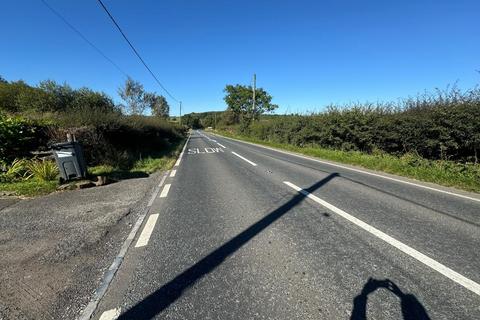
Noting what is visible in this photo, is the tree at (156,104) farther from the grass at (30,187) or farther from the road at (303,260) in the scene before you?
the road at (303,260)

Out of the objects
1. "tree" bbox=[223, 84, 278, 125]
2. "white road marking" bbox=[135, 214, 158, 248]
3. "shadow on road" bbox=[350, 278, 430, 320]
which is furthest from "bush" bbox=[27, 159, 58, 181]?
"tree" bbox=[223, 84, 278, 125]

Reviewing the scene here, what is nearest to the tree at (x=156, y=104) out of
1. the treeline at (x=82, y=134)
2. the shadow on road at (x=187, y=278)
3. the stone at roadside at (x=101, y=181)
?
the treeline at (x=82, y=134)

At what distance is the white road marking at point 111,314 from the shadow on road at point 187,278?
0.19 ft

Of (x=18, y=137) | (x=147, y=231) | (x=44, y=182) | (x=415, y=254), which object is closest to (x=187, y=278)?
(x=147, y=231)

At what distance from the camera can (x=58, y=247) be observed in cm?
393

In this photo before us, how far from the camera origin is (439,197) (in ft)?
20.8

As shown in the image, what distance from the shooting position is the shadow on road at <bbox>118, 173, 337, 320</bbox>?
2.55 metres

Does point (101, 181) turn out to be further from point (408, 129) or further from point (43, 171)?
point (408, 129)

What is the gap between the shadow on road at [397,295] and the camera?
2395 mm

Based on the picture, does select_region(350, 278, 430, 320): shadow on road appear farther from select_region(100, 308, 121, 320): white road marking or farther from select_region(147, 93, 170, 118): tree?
select_region(147, 93, 170, 118): tree

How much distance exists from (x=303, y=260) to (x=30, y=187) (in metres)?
7.65

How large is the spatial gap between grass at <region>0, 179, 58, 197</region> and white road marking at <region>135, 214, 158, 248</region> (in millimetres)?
3941

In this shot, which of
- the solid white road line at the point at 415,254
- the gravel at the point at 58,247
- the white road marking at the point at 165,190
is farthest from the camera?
the white road marking at the point at 165,190

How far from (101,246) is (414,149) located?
501 inches
